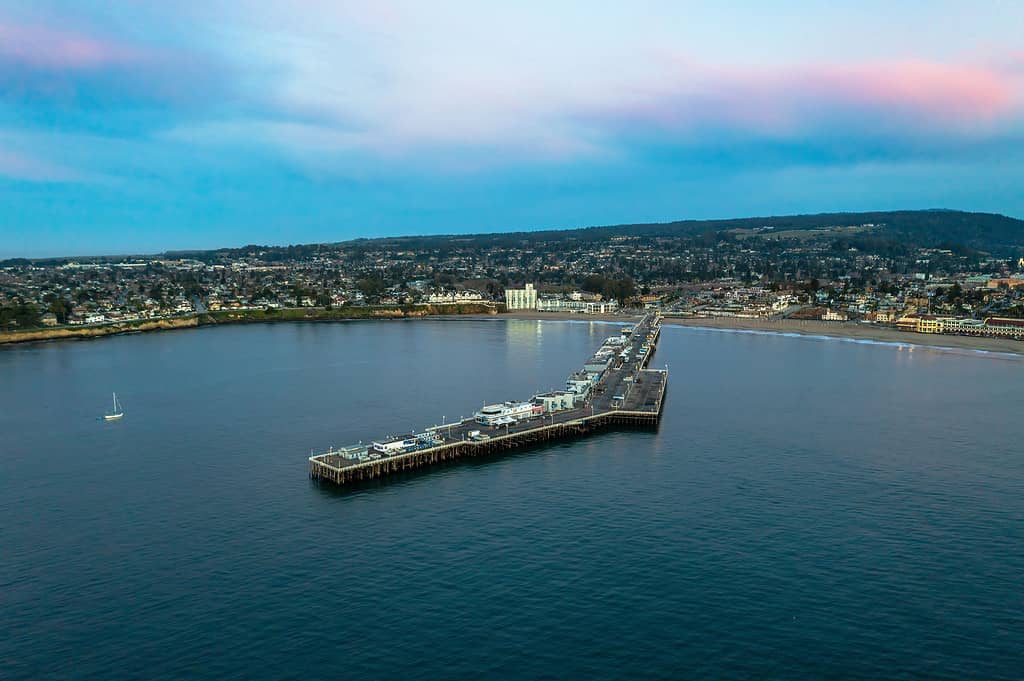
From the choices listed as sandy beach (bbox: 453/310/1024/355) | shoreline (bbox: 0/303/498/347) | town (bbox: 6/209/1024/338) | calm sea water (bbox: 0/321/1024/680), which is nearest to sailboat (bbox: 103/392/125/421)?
calm sea water (bbox: 0/321/1024/680)

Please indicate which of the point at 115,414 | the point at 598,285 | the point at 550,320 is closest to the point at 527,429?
the point at 115,414

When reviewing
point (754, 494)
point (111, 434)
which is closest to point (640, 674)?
point (754, 494)

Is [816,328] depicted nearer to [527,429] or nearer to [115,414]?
[527,429]

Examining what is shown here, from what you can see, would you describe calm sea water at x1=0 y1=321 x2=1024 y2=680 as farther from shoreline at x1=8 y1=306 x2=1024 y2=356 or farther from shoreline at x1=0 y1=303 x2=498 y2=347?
shoreline at x1=0 y1=303 x2=498 y2=347

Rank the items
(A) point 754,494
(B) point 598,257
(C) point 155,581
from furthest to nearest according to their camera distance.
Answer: (B) point 598,257 < (A) point 754,494 < (C) point 155,581

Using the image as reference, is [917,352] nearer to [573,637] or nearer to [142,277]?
[573,637]

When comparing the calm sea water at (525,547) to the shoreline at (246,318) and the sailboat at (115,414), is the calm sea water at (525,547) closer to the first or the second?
the sailboat at (115,414)
